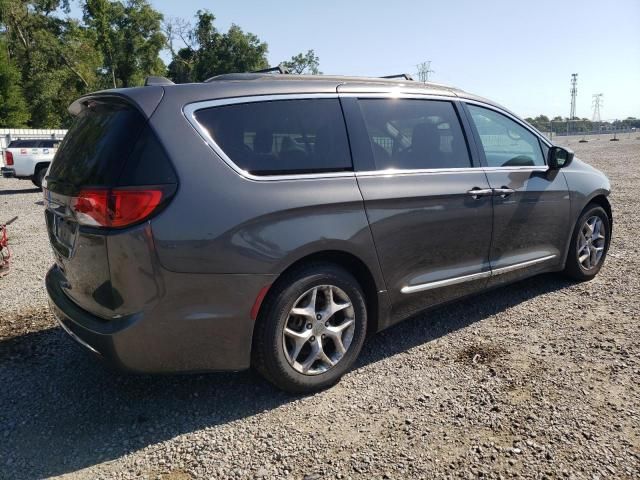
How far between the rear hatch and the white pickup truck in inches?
561

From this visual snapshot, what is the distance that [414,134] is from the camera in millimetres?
3707

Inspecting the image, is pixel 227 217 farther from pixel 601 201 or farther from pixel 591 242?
pixel 601 201

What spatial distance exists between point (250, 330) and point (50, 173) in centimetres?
166

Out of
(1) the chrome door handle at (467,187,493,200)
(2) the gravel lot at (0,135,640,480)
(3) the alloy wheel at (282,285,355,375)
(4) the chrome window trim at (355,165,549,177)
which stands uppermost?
(4) the chrome window trim at (355,165,549,177)

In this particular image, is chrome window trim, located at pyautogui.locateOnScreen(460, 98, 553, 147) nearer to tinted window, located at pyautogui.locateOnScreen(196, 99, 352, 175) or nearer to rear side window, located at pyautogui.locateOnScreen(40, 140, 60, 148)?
tinted window, located at pyautogui.locateOnScreen(196, 99, 352, 175)

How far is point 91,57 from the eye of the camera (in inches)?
1750

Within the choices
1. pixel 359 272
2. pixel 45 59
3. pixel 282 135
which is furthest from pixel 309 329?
pixel 45 59

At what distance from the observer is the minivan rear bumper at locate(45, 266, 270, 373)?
103 inches

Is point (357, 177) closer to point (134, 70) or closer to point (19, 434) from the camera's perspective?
point (19, 434)

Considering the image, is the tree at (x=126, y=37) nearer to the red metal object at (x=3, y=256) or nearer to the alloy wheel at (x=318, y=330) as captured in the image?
the red metal object at (x=3, y=256)

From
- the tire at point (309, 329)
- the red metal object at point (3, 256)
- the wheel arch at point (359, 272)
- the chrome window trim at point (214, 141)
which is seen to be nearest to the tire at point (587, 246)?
the wheel arch at point (359, 272)

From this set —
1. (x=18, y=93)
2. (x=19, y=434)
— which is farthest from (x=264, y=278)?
(x=18, y=93)

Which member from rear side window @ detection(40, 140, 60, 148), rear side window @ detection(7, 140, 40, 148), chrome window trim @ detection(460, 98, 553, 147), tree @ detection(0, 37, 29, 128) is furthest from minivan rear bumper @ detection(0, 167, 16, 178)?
tree @ detection(0, 37, 29, 128)

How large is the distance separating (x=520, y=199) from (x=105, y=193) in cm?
321
